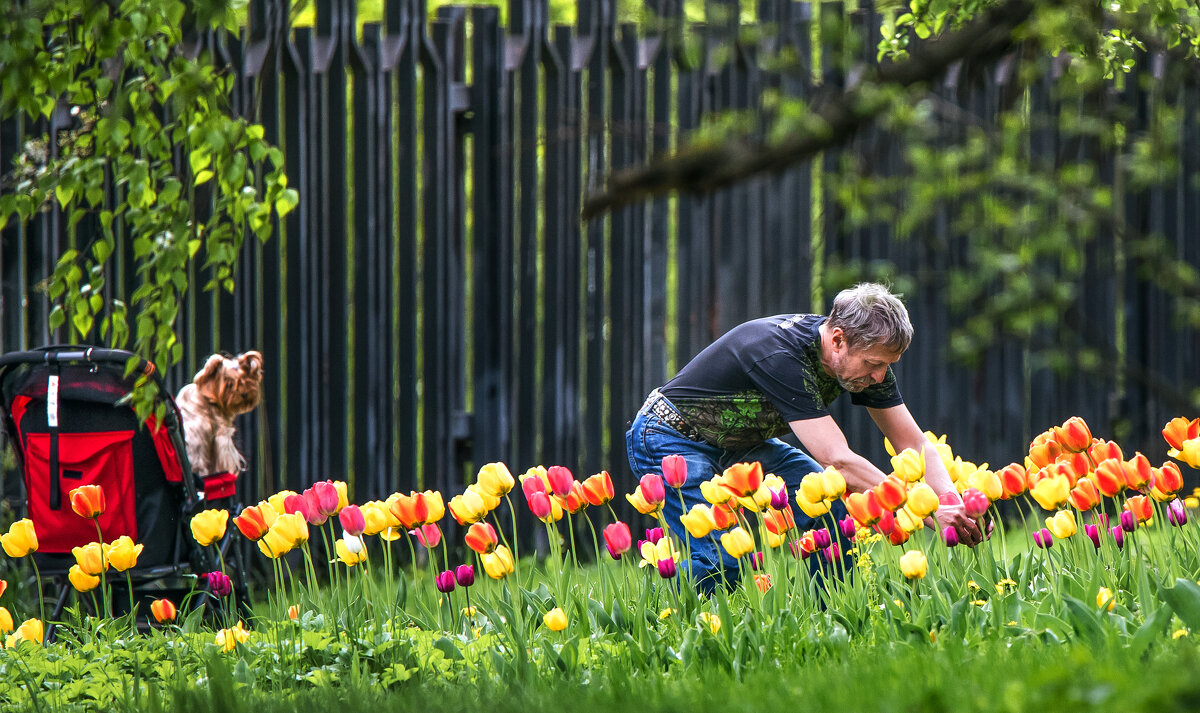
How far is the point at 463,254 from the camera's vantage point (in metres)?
4.78

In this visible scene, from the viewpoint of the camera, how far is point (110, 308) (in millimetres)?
4512

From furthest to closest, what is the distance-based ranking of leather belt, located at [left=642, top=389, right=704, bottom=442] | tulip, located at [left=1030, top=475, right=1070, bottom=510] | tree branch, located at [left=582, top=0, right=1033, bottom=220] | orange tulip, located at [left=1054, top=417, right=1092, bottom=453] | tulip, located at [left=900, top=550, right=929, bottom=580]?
leather belt, located at [left=642, top=389, right=704, bottom=442] → orange tulip, located at [left=1054, top=417, right=1092, bottom=453] → tulip, located at [left=1030, top=475, right=1070, bottom=510] → tulip, located at [left=900, top=550, right=929, bottom=580] → tree branch, located at [left=582, top=0, right=1033, bottom=220]

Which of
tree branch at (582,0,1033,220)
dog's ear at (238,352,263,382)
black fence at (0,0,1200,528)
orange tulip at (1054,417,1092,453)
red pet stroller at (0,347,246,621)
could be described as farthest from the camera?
black fence at (0,0,1200,528)

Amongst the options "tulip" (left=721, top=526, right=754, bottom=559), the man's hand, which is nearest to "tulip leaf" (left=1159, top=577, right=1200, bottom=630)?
the man's hand

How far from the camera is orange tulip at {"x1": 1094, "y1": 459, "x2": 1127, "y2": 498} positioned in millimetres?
2498

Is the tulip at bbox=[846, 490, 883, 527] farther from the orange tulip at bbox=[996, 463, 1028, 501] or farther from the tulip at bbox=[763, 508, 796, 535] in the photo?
the orange tulip at bbox=[996, 463, 1028, 501]

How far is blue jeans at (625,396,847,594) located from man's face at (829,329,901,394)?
1.20 ft

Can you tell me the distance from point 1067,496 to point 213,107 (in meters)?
2.03

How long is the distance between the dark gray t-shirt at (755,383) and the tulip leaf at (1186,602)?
39.2 inches

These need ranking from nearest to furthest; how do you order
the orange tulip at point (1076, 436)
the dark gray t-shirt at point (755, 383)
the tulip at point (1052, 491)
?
the tulip at point (1052, 491) → the orange tulip at point (1076, 436) → the dark gray t-shirt at point (755, 383)

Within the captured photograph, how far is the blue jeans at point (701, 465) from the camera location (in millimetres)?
3135

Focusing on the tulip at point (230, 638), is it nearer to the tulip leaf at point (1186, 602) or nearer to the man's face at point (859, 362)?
the man's face at point (859, 362)

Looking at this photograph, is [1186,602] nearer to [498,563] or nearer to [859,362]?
[859,362]

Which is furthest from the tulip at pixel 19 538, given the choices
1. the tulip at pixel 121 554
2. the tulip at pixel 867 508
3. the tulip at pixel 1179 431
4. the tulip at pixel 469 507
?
the tulip at pixel 1179 431
